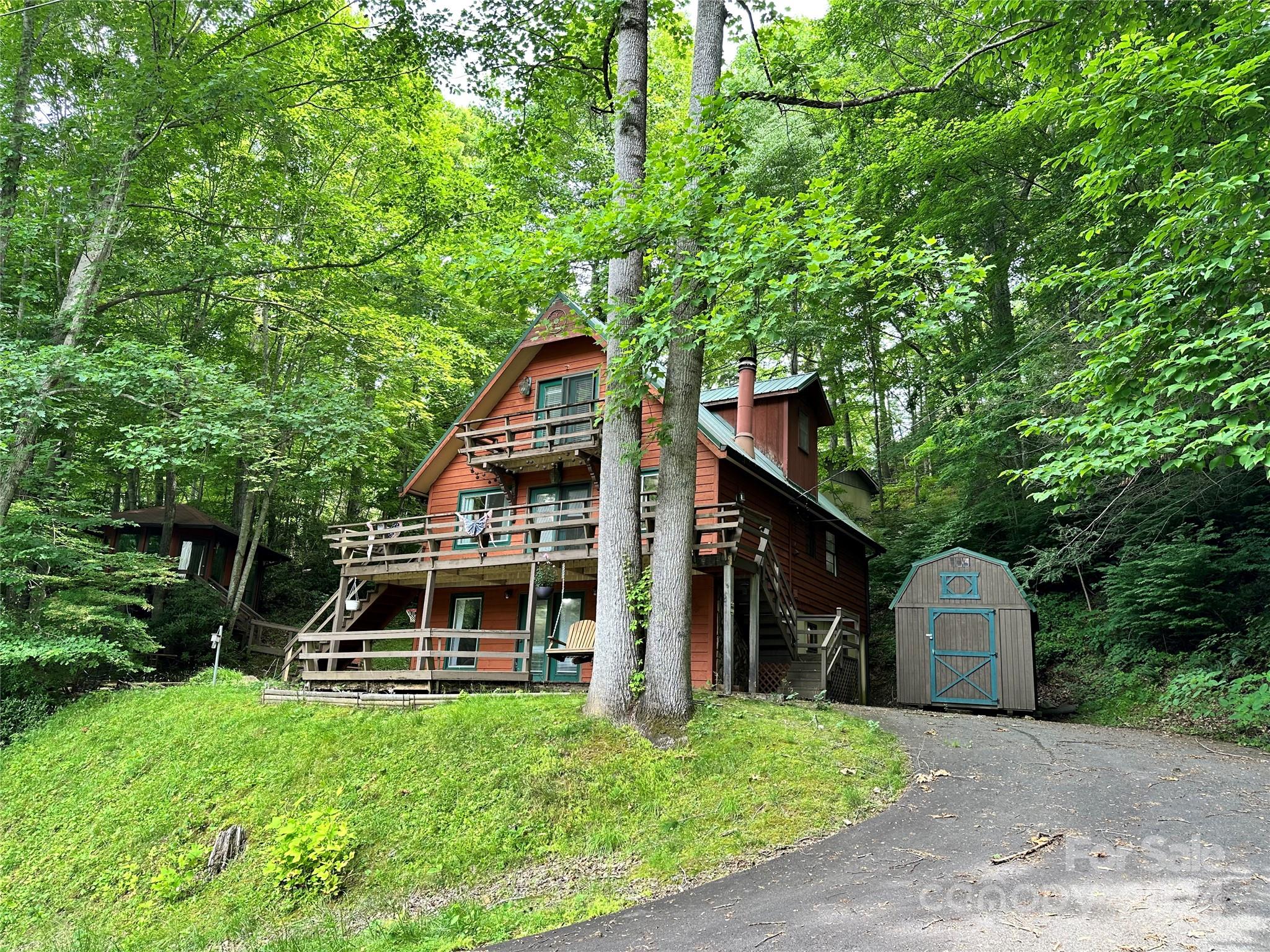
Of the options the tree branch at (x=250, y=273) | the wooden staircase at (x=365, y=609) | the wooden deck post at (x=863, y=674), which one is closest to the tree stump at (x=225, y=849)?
the wooden staircase at (x=365, y=609)

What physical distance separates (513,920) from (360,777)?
3.50m

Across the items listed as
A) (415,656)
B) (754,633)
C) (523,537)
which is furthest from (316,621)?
(754,633)

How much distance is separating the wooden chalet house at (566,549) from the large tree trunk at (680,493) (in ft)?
11.3

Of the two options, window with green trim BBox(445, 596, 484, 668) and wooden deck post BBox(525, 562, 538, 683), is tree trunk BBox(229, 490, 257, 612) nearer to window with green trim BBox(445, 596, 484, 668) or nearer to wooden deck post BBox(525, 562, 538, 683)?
window with green trim BBox(445, 596, 484, 668)

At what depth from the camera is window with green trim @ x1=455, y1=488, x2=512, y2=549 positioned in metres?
17.8

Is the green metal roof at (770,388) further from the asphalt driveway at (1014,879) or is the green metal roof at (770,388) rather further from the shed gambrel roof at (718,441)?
the asphalt driveway at (1014,879)

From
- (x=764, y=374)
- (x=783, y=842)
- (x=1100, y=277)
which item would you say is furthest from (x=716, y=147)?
(x=764, y=374)

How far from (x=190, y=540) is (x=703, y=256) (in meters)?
24.7

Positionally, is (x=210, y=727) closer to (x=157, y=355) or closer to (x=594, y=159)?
(x=157, y=355)

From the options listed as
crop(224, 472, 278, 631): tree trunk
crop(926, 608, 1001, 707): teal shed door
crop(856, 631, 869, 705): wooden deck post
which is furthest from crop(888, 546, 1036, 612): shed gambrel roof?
crop(224, 472, 278, 631): tree trunk

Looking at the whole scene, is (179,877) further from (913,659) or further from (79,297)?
(913,659)

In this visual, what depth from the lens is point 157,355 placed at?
1243cm

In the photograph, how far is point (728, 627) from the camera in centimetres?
1284

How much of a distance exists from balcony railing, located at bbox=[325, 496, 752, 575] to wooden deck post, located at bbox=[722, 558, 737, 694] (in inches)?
17.2
